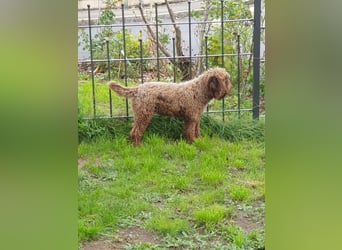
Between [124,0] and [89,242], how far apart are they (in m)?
1.08

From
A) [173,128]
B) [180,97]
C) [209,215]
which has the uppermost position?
[180,97]

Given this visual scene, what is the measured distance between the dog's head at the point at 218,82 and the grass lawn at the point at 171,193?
20cm

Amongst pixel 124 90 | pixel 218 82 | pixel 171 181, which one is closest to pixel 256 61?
pixel 218 82

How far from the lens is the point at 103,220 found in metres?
1.69

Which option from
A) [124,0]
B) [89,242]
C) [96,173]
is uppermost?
[124,0]

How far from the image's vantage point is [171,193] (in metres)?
1.83

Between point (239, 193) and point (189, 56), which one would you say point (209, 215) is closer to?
point (239, 193)

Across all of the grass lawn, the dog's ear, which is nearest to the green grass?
the grass lawn

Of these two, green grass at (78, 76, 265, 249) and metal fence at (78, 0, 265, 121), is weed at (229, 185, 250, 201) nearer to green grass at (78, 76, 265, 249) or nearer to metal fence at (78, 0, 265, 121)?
green grass at (78, 76, 265, 249)

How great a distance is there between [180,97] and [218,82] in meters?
0.18
